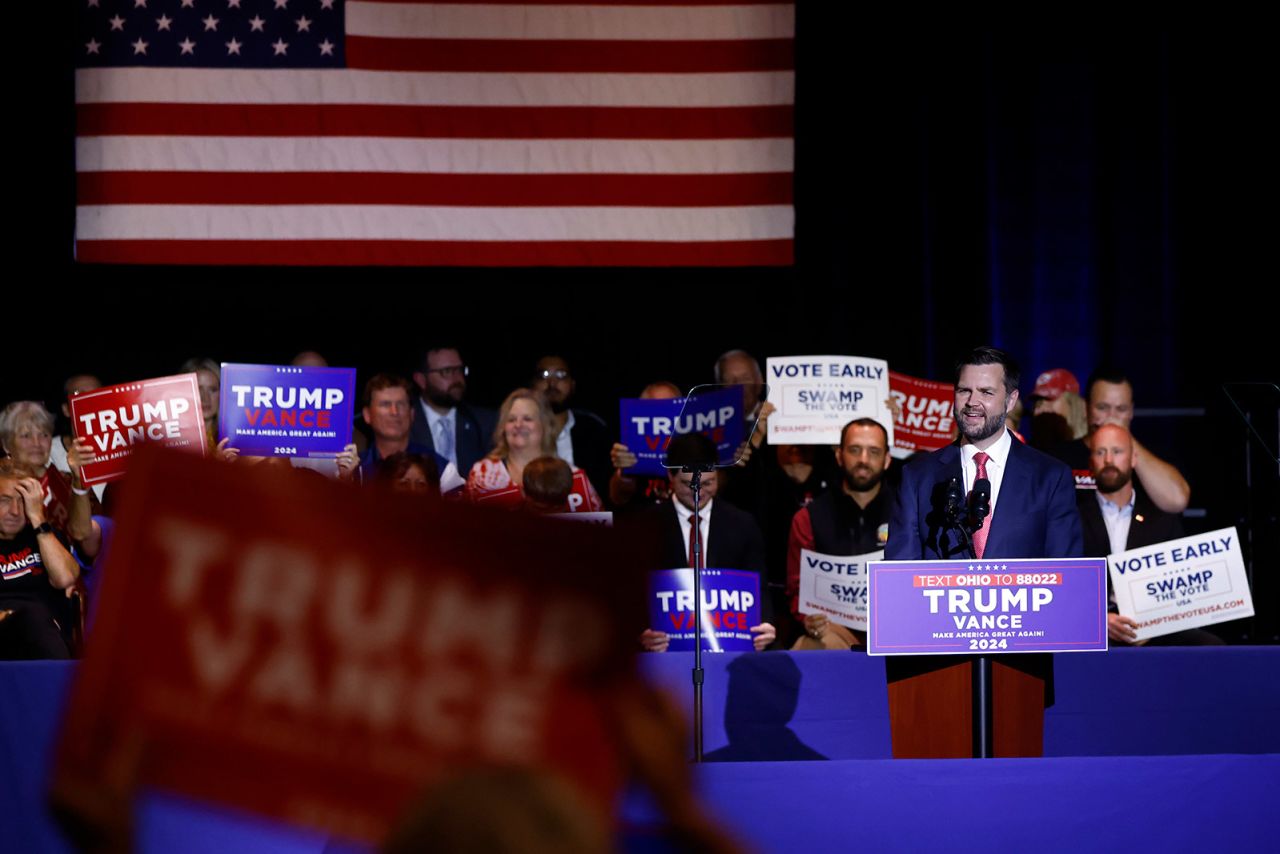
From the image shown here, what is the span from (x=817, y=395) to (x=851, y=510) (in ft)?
2.63

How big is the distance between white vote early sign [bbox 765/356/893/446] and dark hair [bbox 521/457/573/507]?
49.0 inches

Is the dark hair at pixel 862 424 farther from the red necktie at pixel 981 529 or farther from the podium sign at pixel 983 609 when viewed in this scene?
the podium sign at pixel 983 609

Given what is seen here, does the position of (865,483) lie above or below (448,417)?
below

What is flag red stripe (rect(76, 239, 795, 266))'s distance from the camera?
8.05 m

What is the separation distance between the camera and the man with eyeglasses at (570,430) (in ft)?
23.0

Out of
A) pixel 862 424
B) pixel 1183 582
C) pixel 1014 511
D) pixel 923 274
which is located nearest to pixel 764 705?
pixel 1014 511

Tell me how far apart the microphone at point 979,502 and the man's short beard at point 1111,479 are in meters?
2.06

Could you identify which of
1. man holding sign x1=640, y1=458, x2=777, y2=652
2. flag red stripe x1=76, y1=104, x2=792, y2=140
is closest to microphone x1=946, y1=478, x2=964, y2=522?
man holding sign x1=640, y1=458, x2=777, y2=652

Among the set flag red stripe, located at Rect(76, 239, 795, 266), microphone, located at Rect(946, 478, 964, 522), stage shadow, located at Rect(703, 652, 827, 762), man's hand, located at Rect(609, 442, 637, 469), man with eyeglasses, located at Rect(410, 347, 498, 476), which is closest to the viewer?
microphone, located at Rect(946, 478, 964, 522)

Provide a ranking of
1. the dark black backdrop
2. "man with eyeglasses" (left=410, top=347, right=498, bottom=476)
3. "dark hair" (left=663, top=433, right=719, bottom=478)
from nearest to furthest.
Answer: "dark hair" (left=663, top=433, right=719, bottom=478)
"man with eyeglasses" (left=410, top=347, right=498, bottom=476)
the dark black backdrop

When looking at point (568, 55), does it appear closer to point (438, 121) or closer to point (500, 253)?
point (438, 121)

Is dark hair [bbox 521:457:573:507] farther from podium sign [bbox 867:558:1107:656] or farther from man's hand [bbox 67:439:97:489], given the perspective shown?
podium sign [bbox 867:558:1107:656]

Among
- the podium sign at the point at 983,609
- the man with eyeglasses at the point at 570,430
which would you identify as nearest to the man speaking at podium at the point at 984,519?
the podium sign at the point at 983,609

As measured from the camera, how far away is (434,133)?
8.09m
